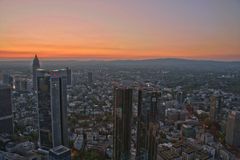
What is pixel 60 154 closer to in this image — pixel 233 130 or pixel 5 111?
pixel 5 111

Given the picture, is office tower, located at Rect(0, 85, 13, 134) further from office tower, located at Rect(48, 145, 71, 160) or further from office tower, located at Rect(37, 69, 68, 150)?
office tower, located at Rect(48, 145, 71, 160)

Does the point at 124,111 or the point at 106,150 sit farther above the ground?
the point at 124,111

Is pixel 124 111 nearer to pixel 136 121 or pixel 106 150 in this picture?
pixel 136 121

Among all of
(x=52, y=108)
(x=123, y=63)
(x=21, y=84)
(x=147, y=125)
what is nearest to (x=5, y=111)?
(x=52, y=108)

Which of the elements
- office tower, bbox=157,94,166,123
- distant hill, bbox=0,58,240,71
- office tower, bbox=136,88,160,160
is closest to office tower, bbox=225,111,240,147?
distant hill, bbox=0,58,240,71

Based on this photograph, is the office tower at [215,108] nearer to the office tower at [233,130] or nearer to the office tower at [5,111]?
the office tower at [233,130]

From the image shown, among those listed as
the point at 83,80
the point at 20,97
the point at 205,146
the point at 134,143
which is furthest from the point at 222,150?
the point at 83,80

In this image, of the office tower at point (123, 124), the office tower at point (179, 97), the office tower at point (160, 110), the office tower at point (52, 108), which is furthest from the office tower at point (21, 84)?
the office tower at point (179, 97)
